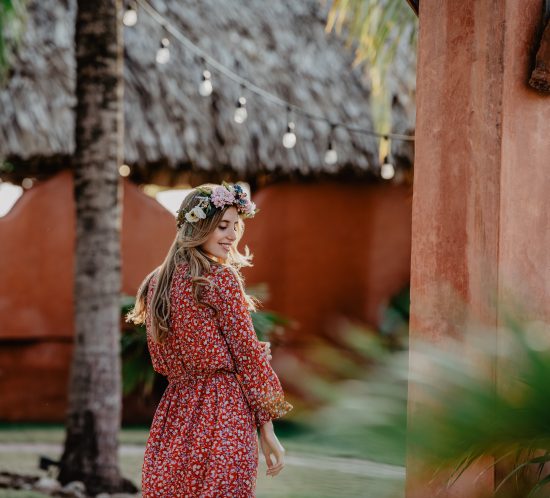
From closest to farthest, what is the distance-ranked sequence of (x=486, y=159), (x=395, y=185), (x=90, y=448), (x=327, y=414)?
(x=327, y=414)
(x=486, y=159)
(x=90, y=448)
(x=395, y=185)

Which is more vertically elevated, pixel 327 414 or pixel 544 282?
pixel 544 282

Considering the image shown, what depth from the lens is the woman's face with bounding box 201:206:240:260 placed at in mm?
3189

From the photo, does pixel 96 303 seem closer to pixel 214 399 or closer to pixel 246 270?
pixel 214 399

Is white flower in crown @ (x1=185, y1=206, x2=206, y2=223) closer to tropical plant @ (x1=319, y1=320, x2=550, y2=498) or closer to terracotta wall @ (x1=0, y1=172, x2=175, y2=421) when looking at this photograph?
tropical plant @ (x1=319, y1=320, x2=550, y2=498)

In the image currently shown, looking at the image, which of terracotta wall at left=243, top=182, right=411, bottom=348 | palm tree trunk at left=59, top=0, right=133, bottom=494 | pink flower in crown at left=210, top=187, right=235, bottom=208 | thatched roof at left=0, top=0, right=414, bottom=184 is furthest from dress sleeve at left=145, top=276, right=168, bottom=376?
terracotta wall at left=243, top=182, right=411, bottom=348

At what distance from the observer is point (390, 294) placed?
900 cm

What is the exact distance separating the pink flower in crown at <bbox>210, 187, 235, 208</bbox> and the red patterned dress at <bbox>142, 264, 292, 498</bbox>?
0.23 meters

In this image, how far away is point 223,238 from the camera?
3203mm

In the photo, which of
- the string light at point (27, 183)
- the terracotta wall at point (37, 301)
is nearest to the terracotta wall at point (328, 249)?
the terracotta wall at point (37, 301)

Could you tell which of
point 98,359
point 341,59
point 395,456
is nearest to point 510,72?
point 395,456

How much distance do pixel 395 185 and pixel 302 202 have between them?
3.10 feet

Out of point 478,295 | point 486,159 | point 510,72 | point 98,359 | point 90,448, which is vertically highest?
point 510,72

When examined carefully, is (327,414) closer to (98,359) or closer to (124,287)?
(98,359)

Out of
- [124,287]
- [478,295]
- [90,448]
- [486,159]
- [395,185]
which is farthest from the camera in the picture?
[395,185]
